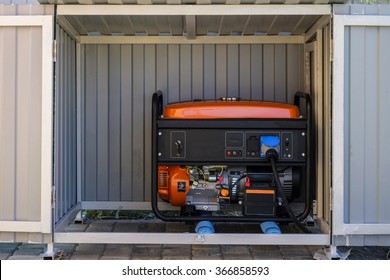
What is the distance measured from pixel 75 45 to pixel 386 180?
111 inches

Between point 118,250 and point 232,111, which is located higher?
point 232,111

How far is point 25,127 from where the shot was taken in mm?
3703

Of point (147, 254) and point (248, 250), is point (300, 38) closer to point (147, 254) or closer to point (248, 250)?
point (248, 250)

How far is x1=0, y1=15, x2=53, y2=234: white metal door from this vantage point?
12.0 feet

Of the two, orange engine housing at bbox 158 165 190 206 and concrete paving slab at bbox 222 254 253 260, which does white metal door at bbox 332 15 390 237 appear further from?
orange engine housing at bbox 158 165 190 206

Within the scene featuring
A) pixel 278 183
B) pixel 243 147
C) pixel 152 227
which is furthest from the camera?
pixel 152 227

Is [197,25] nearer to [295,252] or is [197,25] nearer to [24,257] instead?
[295,252]

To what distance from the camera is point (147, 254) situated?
4.05 m

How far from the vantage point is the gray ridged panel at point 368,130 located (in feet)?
12.1

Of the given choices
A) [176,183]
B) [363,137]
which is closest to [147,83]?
[176,183]

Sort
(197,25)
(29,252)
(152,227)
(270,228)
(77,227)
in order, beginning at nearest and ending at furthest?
(270,228), (29,252), (197,25), (77,227), (152,227)

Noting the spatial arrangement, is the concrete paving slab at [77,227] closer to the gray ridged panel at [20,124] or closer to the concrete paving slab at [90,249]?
the concrete paving slab at [90,249]

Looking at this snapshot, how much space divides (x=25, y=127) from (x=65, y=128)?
0.53 m
